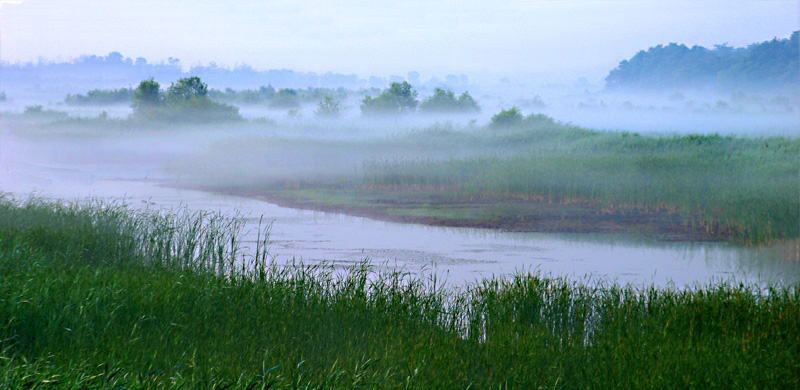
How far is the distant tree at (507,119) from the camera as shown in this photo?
160 feet

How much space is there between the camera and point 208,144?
47938 millimetres

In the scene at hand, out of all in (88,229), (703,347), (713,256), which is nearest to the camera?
(703,347)

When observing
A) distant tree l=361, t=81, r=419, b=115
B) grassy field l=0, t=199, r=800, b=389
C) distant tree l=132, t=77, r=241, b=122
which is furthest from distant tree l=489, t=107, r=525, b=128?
grassy field l=0, t=199, r=800, b=389

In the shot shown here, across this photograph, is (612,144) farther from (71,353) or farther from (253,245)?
(71,353)

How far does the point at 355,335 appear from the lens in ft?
20.2

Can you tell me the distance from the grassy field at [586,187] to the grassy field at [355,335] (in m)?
8.64

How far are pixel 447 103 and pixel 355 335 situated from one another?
183 ft

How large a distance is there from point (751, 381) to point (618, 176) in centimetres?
1802

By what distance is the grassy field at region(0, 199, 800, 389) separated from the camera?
15.8 ft

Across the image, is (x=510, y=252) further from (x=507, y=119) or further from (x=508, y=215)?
(x=507, y=119)

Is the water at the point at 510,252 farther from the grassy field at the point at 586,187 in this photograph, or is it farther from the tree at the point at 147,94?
the tree at the point at 147,94

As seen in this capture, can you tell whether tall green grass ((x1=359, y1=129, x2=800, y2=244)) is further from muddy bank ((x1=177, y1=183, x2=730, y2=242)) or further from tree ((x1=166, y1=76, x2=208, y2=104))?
tree ((x1=166, y1=76, x2=208, y2=104))

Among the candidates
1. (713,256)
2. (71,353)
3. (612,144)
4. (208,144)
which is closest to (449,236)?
(713,256)

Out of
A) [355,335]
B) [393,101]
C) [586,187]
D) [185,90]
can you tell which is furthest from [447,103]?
[355,335]
